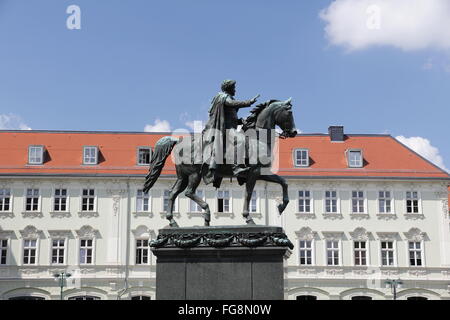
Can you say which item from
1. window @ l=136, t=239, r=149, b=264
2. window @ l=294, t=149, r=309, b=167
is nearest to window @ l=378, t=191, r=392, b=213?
window @ l=294, t=149, r=309, b=167

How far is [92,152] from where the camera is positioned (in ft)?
155

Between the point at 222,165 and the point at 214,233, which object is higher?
the point at 222,165

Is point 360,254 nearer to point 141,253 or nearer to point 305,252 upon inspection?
point 305,252

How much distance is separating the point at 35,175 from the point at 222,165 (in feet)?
111

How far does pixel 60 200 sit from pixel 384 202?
70.9 ft

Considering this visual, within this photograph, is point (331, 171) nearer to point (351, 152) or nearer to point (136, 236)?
point (351, 152)

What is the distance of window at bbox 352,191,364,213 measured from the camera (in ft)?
150

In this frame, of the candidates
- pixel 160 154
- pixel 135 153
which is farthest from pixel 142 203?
pixel 160 154

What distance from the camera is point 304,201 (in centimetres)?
4603

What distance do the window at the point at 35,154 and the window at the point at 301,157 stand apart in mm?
17532

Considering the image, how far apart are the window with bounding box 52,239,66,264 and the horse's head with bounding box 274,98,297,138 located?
110 feet

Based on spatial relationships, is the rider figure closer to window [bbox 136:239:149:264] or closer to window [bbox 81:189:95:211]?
window [bbox 136:239:149:264]

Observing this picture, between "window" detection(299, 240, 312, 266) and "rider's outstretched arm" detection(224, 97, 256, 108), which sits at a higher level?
"rider's outstretched arm" detection(224, 97, 256, 108)
